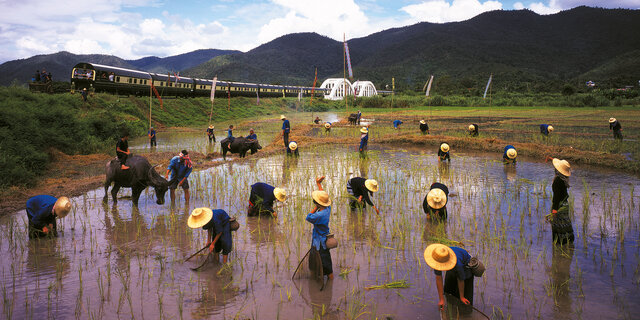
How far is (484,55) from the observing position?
4756 inches

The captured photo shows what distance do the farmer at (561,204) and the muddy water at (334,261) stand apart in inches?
10.8

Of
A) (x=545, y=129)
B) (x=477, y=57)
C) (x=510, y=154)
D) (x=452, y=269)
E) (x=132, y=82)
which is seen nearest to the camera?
(x=452, y=269)

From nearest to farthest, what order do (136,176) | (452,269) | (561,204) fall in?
(452,269) → (561,204) → (136,176)

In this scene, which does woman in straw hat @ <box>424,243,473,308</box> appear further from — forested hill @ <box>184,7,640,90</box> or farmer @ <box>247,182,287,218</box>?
forested hill @ <box>184,7,640,90</box>

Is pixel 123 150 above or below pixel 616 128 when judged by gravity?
below

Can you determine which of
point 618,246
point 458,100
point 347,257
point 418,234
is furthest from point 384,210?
point 458,100

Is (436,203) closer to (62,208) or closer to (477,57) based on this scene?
(62,208)

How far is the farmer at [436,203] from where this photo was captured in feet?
22.7

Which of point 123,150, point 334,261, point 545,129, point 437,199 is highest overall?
point 545,129

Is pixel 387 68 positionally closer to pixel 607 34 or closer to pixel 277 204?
pixel 607 34

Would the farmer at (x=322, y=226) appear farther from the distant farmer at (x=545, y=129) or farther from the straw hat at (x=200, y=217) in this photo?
the distant farmer at (x=545, y=129)

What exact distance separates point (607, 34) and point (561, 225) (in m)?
168

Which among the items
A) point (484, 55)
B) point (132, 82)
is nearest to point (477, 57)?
point (484, 55)

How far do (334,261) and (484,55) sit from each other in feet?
425
